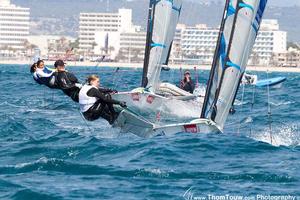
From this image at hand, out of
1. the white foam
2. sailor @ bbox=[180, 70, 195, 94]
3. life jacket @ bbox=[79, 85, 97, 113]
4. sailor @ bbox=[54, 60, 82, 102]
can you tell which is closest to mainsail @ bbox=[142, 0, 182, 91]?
sailor @ bbox=[180, 70, 195, 94]

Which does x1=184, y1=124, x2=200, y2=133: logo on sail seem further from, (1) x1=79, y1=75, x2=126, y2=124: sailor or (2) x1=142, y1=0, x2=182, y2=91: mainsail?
(2) x1=142, y1=0, x2=182, y2=91: mainsail

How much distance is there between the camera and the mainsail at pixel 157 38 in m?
25.3

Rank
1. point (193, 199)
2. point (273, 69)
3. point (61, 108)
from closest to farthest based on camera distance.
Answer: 1. point (193, 199)
2. point (61, 108)
3. point (273, 69)

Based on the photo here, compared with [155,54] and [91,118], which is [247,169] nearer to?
[91,118]

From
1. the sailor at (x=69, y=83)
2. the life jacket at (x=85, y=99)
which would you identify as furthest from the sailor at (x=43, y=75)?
the life jacket at (x=85, y=99)

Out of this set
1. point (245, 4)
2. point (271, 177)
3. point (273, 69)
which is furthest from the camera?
point (273, 69)

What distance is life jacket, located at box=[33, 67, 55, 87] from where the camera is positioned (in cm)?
1884

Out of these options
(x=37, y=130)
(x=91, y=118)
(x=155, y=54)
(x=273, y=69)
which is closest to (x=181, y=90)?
(x=155, y=54)

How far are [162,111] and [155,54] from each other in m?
3.21

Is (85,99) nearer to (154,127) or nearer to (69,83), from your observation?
(69,83)

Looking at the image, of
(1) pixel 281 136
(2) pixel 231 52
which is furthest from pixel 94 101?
(1) pixel 281 136

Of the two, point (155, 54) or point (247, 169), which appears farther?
point (155, 54)

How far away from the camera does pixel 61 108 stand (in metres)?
27.3

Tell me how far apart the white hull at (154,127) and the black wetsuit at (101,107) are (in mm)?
202
